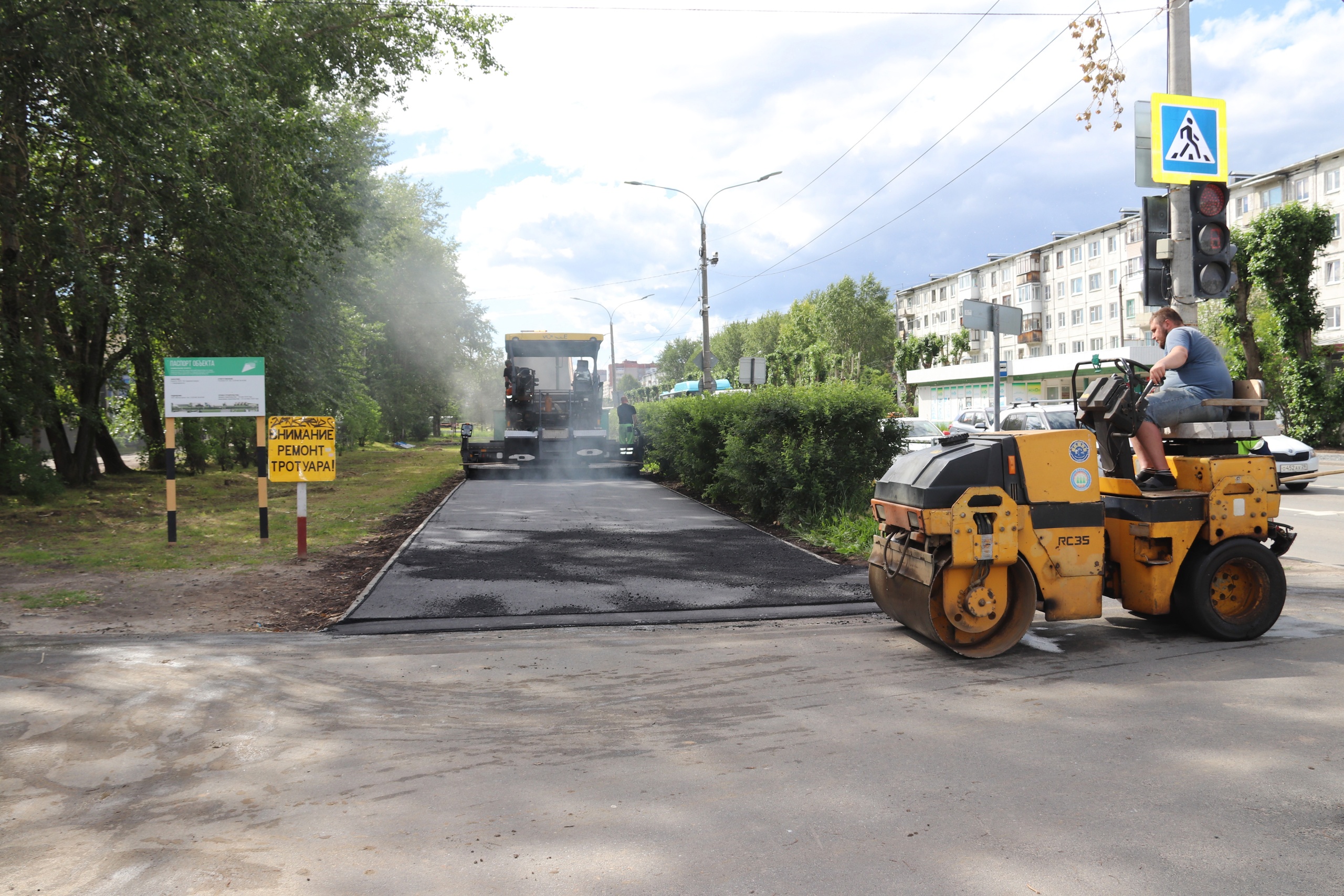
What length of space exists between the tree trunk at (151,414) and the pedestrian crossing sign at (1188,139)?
21251mm

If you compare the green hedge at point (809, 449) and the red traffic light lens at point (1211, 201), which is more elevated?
the red traffic light lens at point (1211, 201)

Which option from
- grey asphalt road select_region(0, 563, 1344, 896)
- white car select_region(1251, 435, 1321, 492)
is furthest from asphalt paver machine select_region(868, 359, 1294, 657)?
white car select_region(1251, 435, 1321, 492)

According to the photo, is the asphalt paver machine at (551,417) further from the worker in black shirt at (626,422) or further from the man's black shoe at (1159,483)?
the man's black shoe at (1159,483)

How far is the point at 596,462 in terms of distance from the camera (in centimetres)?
2489

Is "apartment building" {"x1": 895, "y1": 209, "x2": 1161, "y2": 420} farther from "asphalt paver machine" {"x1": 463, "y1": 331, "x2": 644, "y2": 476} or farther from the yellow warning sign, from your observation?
the yellow warning sign

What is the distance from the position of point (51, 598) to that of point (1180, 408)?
9227 mm

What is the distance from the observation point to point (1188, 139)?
9367 mm

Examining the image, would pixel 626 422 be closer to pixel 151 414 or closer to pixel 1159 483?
pixel 151 414

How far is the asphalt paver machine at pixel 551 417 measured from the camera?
24609 millimetres

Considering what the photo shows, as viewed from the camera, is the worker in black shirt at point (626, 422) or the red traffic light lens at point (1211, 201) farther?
the worker in black shirt at point (626, 422)

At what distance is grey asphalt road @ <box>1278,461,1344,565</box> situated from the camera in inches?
415

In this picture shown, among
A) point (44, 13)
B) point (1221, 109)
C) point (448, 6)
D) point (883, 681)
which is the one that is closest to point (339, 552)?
point (44, 13)

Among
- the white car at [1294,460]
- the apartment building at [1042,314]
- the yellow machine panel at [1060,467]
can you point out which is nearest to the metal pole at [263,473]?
the yellow machine panel at [1060,467]

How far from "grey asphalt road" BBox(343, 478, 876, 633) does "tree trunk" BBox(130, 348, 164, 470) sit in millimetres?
12305
